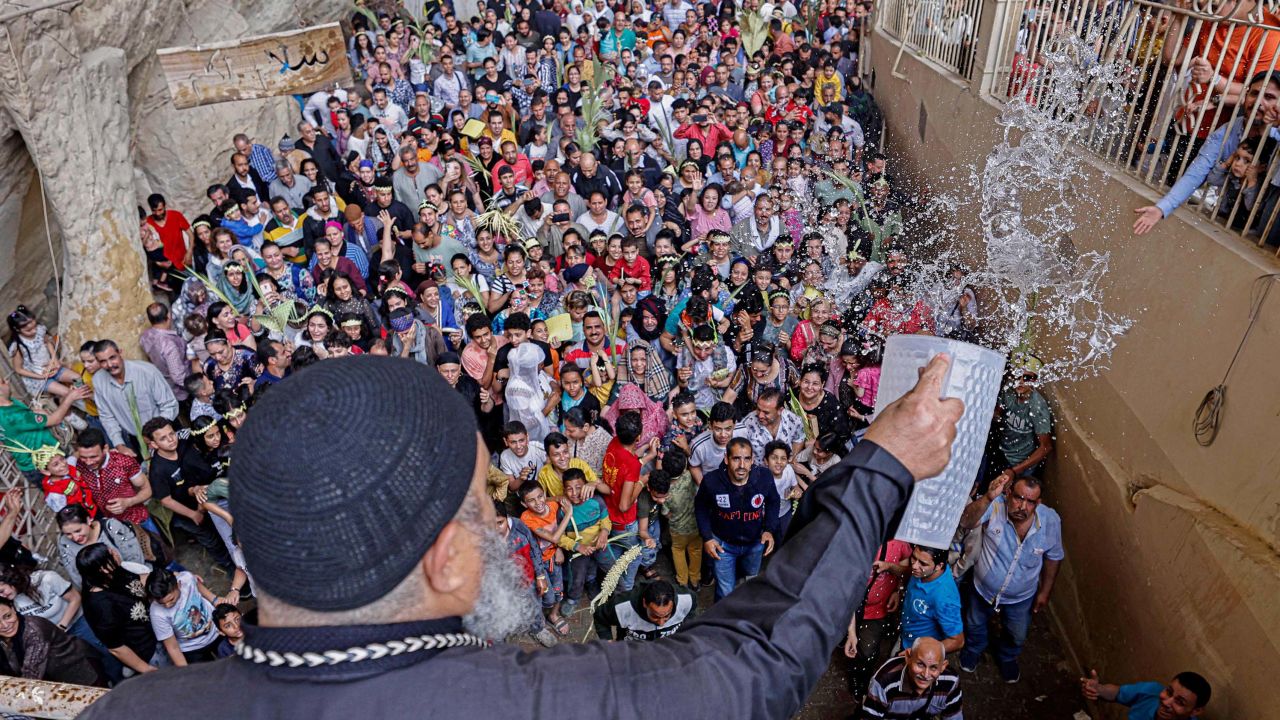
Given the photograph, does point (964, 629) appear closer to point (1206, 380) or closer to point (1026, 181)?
point (1206, 380)

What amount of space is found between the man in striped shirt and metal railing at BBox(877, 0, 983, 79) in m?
5.66

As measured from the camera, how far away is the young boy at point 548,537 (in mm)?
4301

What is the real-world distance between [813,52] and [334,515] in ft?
37.9

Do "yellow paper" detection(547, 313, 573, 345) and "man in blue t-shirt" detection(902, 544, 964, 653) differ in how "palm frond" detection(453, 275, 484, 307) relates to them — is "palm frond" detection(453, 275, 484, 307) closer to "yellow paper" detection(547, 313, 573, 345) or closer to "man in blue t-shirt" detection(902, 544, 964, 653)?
"yellow paper" detection(547, 313, 573, 345)

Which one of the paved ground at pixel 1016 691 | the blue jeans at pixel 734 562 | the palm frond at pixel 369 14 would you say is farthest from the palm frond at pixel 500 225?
the palm frond at pixel 369 14

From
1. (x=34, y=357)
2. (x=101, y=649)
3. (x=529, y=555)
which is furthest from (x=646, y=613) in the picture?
(x=34, y=357)

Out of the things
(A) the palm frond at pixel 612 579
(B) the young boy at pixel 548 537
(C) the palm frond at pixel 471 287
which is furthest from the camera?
(C) the palm frond at pixel 471 287

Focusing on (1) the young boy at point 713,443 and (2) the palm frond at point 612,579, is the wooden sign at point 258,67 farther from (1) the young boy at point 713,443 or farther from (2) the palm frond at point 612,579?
(2) the palm frond at point 612,579

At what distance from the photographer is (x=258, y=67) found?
8852mm

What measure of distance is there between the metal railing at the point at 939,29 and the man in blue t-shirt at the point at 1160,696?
5528 mm

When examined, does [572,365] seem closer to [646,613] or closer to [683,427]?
[683,427]

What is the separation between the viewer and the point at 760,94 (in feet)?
31.9

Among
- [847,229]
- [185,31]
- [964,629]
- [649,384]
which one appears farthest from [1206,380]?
[185,31]

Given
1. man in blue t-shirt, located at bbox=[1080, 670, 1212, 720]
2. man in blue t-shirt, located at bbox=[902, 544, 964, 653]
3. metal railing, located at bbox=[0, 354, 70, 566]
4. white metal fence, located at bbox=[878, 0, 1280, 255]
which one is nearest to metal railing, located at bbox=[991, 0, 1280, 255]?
white metal fence, located at bbox=[878, 0, 1280, 255]
